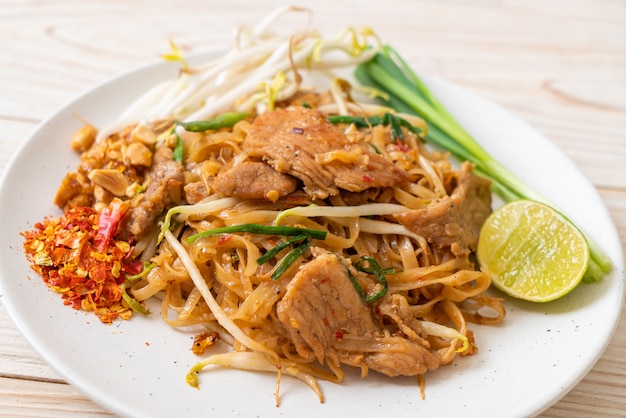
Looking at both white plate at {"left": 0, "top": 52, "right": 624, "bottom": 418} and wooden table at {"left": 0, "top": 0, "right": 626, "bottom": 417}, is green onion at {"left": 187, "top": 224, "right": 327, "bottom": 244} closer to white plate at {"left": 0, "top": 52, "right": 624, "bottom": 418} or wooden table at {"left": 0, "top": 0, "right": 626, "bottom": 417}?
white plate at {"left": 0, "top": 52, "right": 624, "bottom": 418}

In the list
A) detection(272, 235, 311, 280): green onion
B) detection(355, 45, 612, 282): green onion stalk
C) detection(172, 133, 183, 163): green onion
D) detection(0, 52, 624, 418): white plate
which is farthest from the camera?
detection(355, 45, 612, 282): green onion stalk

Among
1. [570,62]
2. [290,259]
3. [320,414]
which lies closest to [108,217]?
[290,259]

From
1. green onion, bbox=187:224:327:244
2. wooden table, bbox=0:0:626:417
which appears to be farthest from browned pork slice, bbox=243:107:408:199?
wooden table, bbox=0:0:626:417

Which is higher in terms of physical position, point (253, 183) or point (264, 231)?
point (253, 183)

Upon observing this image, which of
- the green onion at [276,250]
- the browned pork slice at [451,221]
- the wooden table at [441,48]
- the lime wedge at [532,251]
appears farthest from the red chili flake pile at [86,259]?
the lime wedge at [532,251]

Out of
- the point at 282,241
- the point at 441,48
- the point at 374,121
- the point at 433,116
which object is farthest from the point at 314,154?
the point at 441,48

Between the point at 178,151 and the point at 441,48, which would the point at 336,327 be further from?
the point at 441,48
